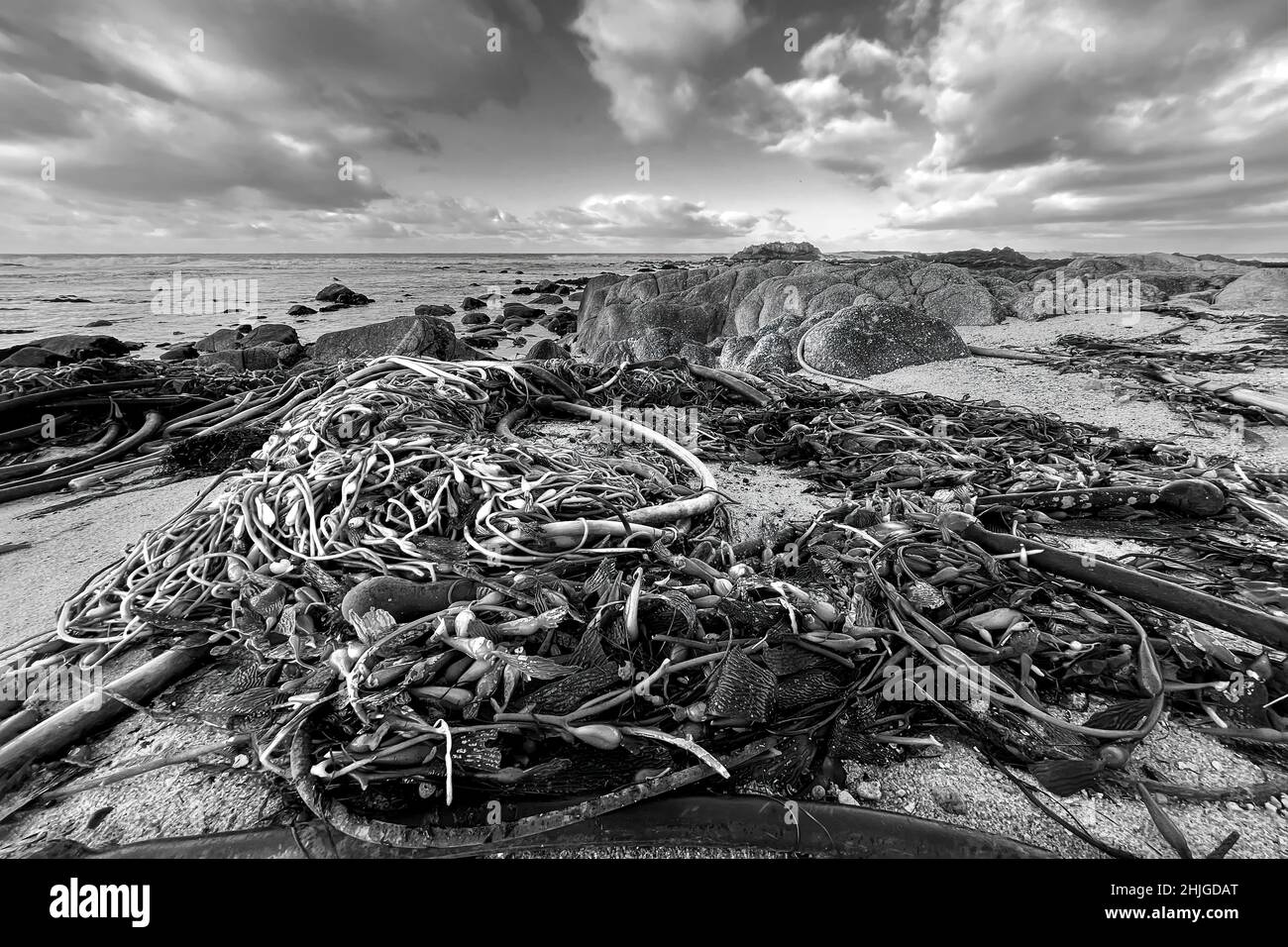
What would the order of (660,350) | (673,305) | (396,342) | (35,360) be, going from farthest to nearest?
(673,305)
(660,350)
(396,342)
(35,360)

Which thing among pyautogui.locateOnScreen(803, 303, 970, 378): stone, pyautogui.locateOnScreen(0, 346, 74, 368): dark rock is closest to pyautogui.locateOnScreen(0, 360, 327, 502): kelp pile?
pyautogui.locateOnScreen(0, 346, 74, 368): dark rock

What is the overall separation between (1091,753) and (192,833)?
1.94 m

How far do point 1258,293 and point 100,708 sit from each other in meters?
14.0

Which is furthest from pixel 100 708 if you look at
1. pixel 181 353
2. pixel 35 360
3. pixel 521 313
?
pixel 521 313

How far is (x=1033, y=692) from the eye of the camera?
136 cm

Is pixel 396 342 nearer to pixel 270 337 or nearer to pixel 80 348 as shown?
pixel 80 348

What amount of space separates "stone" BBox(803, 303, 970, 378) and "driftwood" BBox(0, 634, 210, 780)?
6019mm

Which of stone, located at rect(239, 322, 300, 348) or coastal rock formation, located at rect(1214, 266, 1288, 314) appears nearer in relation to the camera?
coastal rock formation, located at rect(1214, 266, 1288, 314)

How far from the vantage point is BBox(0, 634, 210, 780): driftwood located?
4.16 ft

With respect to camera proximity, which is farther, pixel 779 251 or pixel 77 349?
pixel 779 251

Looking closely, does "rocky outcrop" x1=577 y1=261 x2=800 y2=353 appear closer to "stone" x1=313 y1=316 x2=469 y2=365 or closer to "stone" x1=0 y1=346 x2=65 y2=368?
"stone" x1=313 y1=316 x2=469 y2=365

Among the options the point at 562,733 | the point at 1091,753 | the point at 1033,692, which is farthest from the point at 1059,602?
the point at 562,733

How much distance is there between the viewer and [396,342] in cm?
714

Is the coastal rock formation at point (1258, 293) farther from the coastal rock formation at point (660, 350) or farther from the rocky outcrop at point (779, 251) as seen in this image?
the rocky outcrop at point (779, 251)
